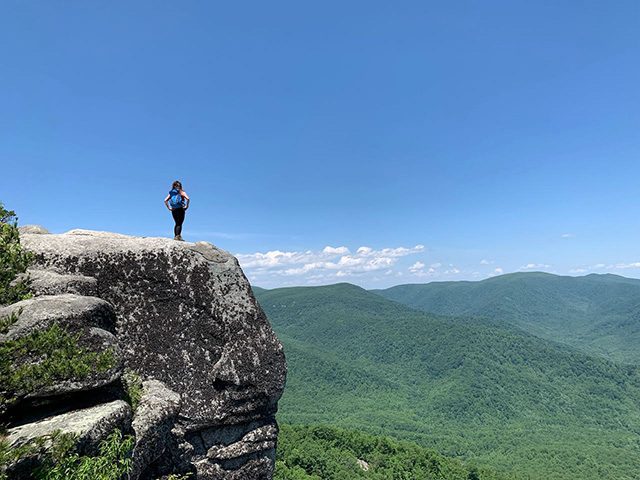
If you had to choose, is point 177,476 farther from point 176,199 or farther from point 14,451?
point 176,199

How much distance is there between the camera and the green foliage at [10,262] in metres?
8.15

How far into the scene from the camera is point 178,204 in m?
13.5

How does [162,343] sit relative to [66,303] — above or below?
below

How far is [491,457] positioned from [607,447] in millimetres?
45228

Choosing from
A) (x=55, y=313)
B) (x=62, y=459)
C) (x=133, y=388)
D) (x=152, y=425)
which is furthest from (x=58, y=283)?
(x=62, y=459)

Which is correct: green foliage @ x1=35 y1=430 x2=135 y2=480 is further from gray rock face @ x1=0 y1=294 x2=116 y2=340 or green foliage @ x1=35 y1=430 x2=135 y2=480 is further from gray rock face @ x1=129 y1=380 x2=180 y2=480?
gray rock face @ x1=0 y1=294 x2=116 y2=340

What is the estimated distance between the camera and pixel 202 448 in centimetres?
1032

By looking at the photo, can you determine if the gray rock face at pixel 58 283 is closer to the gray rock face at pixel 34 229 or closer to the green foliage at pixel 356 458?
the gray rock face at pixel 34 229

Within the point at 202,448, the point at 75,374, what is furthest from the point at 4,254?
the point at 202,448

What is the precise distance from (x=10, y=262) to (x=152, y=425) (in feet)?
15.2

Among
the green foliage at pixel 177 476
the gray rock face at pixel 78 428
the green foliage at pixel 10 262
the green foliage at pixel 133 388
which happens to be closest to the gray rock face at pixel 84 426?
the gray rock face at pixel 78 428

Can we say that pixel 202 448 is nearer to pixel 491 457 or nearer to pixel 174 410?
pixel 174 410

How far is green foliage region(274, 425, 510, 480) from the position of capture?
70.6 metres

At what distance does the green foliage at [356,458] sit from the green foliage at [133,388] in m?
63.0
